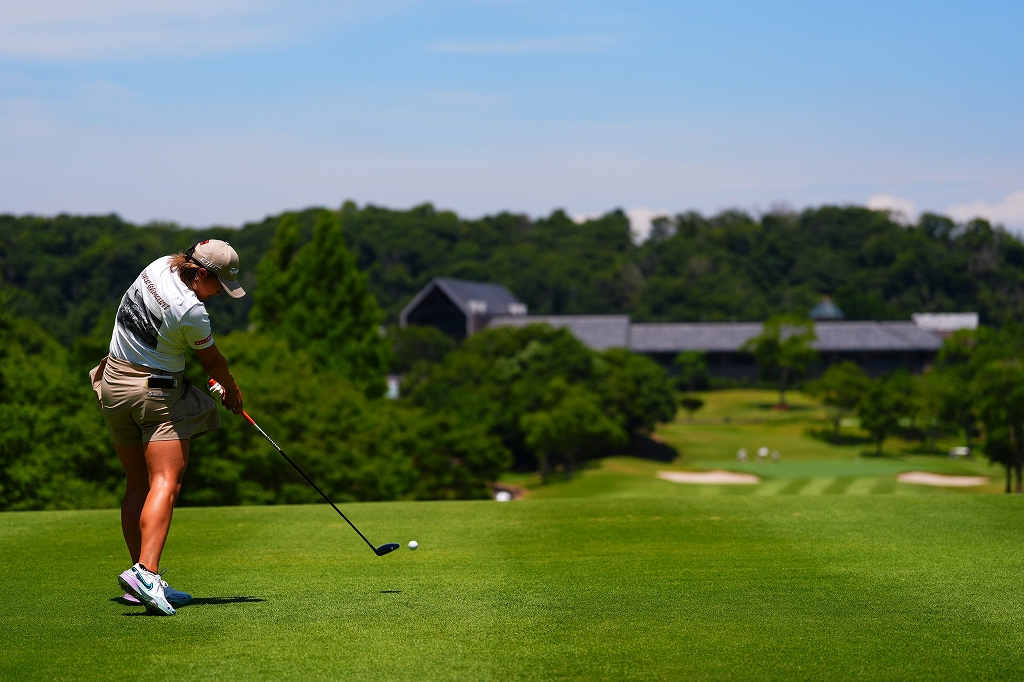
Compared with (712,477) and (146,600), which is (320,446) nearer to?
(712,477)

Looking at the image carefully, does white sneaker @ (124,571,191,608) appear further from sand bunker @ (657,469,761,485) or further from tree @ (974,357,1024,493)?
sand bunker @ (657,469,761,485)

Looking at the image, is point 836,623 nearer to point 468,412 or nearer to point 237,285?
point 237,285

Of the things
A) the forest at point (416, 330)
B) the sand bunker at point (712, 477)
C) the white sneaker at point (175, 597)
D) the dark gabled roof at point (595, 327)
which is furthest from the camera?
the dark gabled roof at point (595, 327)

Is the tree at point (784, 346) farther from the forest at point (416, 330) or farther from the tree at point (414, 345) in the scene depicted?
the tree at point (414, 345)

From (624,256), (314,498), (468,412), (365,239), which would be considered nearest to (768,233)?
(624,256)

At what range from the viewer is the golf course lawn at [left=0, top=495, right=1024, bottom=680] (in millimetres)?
4797

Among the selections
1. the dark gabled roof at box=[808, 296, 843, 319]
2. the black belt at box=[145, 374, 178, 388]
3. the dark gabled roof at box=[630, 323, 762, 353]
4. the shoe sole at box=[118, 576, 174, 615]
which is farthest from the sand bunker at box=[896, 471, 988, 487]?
the dark gabled roof at box=[808, 296, 843, 319]

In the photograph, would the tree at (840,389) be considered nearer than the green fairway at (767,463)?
No

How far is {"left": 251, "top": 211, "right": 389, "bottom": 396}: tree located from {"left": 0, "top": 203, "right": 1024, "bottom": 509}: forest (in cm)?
9

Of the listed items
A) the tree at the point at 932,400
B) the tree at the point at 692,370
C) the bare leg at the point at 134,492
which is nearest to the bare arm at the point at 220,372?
the bare leg at the point at 134,492

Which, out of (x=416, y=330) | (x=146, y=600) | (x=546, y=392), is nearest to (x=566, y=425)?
(x=546, y=392)

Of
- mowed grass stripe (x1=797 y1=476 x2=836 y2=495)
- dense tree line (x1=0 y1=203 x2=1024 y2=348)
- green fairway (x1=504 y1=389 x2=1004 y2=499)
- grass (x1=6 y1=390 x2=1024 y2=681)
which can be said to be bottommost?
green fairway (x1=504 y1=389 x2=1004 y2=499)

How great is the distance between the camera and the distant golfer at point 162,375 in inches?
231

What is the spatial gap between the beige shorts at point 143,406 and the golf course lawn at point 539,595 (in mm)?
935
